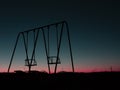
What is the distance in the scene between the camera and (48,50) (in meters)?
26.4

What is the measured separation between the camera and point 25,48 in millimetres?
29312
